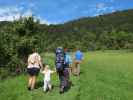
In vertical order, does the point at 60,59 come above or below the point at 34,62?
A: above


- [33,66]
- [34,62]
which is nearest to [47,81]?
[33,66]

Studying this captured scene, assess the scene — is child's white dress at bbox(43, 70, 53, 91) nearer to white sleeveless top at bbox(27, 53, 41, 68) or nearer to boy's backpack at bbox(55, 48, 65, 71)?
white sleeveless top at bbox(27, 53, 41, 68)

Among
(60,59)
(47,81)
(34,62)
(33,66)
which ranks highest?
(60,59)

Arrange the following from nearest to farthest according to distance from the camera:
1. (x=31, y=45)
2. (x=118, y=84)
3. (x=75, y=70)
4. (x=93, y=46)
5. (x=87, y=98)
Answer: (x=87, y=98) < (x=118, y=84) < (x=75, y=70) < (x=31, y=45) < (x=93, y=46)

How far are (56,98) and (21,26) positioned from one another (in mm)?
27395

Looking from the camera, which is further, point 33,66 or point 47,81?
point 33,66

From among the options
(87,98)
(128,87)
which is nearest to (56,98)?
(87,98)

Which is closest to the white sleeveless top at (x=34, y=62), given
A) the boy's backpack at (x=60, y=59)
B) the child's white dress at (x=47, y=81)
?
the child's white dress at (x=47, y=81)

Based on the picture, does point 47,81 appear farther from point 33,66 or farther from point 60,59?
point 60,59

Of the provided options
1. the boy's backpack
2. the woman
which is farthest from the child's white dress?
the boy's backpack

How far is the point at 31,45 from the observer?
140ft

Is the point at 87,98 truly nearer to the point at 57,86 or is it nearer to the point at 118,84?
the point at 57,86

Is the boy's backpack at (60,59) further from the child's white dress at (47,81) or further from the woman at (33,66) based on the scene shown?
the woman at (33,66)

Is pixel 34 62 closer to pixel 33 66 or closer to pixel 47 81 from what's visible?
pixel 33 66
